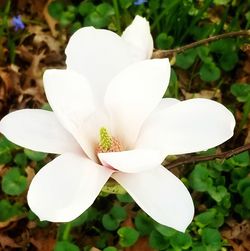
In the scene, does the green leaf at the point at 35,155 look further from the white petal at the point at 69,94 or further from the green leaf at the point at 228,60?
the green leaf at the point at 228,60

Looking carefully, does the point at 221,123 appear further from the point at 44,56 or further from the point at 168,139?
the point at 44,56

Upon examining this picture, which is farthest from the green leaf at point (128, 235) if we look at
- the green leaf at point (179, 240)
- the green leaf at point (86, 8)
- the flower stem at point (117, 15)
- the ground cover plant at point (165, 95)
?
the green leaf at point (86, 8)

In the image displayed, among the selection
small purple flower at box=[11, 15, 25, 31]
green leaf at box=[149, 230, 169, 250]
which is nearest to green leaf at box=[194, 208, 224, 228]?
green leaf at box=[149, 230, 169, 250]

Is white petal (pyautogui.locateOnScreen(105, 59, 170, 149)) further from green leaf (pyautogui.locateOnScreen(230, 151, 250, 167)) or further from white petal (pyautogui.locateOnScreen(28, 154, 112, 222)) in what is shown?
green leaf (pyautogui.locateOnScreen(230, 151, 250, 167))

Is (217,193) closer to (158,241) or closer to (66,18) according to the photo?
(158,241)

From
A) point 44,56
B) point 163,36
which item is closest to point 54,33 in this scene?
point 44,56
